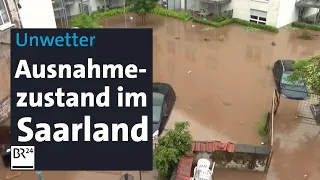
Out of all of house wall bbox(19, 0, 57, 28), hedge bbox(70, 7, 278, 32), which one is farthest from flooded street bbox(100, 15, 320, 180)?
house wall bbox(19, 0, 57, 28)

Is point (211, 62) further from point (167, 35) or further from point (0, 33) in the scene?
point (0, 33)

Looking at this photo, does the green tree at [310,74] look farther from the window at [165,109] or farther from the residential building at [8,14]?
the residential building at [8,14]

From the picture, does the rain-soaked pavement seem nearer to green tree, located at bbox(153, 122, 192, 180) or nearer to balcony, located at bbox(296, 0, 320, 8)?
green tree, located at bbox(153, 122, 192, 180)

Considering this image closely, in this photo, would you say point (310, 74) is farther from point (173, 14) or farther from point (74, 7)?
point (74, 7)

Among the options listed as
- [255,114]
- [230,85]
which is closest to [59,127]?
[255,114]

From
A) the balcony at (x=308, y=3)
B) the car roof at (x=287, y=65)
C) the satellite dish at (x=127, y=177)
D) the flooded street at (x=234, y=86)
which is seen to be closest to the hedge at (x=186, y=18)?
the flooded street at (x=234, y=86)
